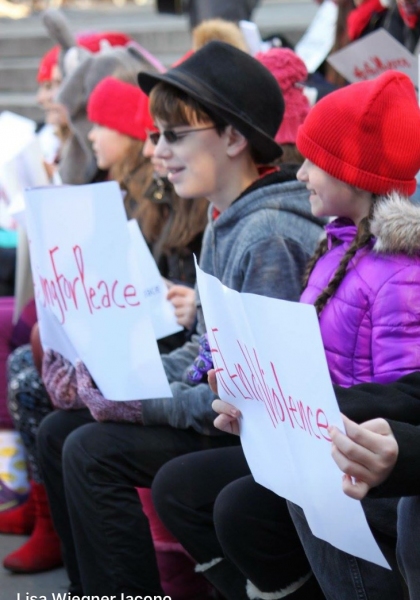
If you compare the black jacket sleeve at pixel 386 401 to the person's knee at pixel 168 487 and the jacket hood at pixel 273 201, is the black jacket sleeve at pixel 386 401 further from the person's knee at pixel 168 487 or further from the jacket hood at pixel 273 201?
the jacket hood at pixel 273 201

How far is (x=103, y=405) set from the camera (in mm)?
2686

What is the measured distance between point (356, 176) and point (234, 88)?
0.71m

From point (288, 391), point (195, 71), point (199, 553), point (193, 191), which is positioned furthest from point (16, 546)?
point (288, 391)

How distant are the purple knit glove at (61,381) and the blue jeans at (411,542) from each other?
1278mm

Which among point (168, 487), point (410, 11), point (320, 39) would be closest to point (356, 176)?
point (168, 487)

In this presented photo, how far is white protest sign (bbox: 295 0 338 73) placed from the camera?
4.68 meters

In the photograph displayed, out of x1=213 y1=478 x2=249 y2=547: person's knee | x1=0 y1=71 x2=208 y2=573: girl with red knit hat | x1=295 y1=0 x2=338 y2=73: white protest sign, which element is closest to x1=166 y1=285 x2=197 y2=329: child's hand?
x1=0 y1=71 x2=208 y2=573: girl with red knit hat

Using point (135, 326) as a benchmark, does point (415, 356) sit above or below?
above

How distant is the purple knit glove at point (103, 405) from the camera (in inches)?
106

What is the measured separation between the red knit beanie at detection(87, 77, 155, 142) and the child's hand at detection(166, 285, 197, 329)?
37.1 inches

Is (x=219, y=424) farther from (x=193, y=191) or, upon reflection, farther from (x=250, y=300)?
(x=193, y=191)

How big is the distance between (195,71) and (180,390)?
882 millimetres

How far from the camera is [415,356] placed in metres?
1.94

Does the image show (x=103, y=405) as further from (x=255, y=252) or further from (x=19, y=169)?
(x=19, y=169)
